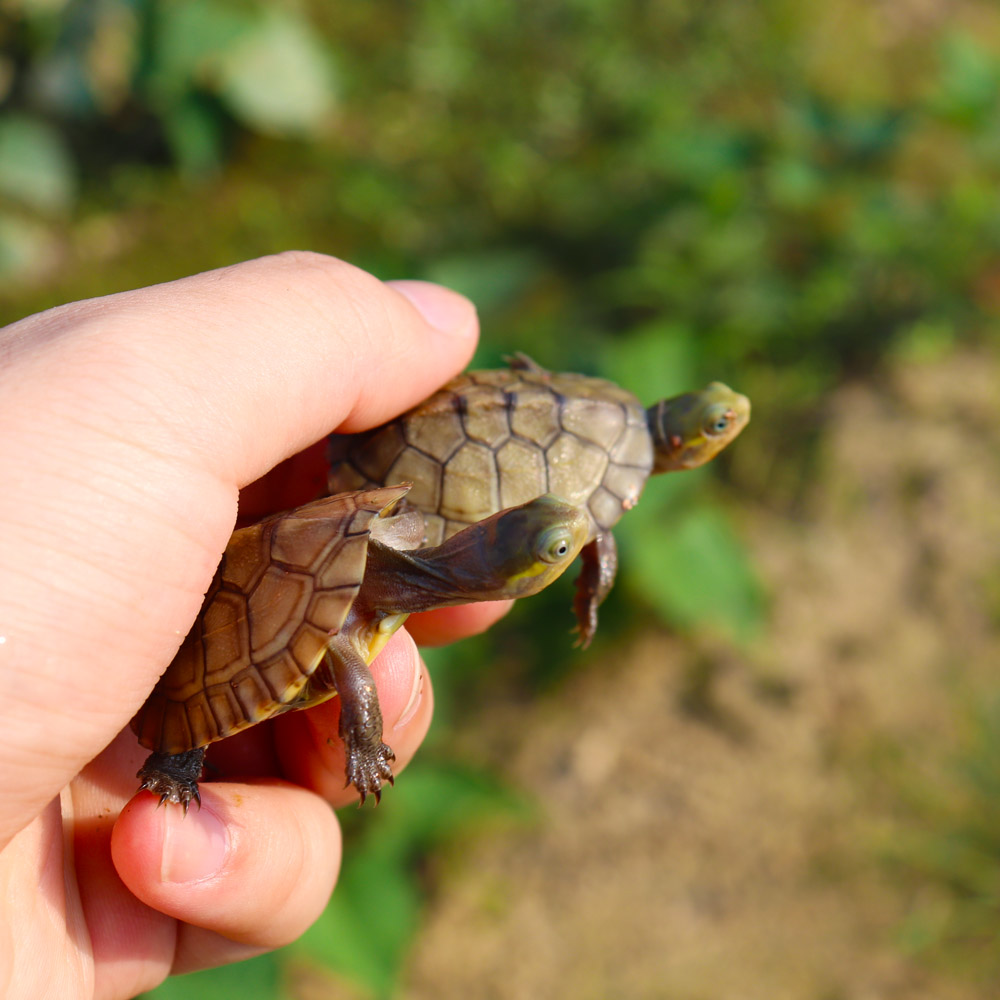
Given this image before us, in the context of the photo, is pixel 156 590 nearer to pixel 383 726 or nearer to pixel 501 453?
pixel 383 726

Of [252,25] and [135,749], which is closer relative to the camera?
[135,749]

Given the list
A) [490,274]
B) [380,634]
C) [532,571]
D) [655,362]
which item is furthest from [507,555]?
[490,274]

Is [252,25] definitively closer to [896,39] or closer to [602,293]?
[602,293]

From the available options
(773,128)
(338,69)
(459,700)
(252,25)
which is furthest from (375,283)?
(338,69)

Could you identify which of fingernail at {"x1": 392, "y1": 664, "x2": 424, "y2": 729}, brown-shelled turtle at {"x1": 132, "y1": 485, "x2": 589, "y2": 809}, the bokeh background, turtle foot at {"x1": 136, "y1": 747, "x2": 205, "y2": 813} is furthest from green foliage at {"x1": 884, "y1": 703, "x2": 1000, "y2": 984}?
turtle foot at {"x1": 136, "y1": 747, "x2": 205, "y2": 813}

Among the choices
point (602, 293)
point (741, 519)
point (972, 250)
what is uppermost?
point (972, 250)

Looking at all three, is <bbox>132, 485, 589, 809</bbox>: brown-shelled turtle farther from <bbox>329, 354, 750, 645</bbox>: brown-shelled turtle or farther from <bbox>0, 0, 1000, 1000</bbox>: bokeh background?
<bbox>0, 0, 1000, 1000</bbox>: bokeh background

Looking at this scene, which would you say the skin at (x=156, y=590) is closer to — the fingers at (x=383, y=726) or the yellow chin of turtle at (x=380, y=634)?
the fingers at (x=383, y=726)
